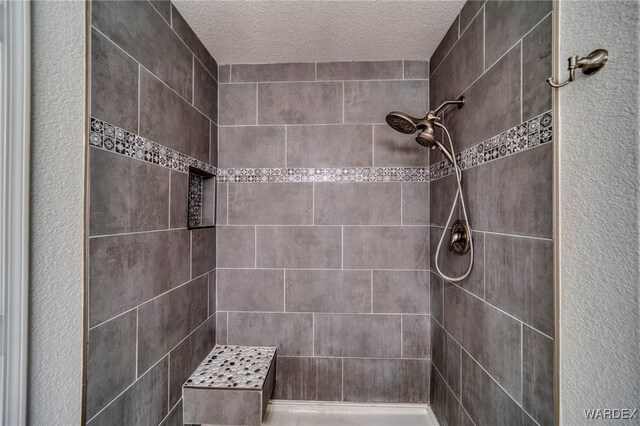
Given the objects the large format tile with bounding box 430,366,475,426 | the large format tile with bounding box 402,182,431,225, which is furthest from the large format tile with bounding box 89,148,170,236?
the large format tile with bounding box 430,366,475,426

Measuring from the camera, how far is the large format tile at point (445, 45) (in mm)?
1374

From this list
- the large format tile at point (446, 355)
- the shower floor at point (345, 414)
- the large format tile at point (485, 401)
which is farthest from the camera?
the shower floor at point (345, 414)

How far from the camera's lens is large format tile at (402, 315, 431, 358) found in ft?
5.64

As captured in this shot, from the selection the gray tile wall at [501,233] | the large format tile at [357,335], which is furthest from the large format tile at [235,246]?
the gray tile wall at [501,233]

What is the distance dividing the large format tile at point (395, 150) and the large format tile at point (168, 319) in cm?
135

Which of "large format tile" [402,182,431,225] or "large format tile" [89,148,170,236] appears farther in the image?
"large format tile" [402,182,431,225]

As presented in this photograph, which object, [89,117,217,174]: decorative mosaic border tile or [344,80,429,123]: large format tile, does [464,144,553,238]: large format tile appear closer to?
[344,80,429,123]: large format tile

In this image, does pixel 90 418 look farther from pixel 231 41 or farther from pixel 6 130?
pixel 231 41

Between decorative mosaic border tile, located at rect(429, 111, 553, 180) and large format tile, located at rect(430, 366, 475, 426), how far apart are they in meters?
1.21

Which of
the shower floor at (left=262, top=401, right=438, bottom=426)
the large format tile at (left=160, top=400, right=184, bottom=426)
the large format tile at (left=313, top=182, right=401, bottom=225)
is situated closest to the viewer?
the large format tile at (left=160, top=400, right=184, bottom=426)

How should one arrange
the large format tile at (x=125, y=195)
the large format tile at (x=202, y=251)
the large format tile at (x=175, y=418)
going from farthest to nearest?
1. the large format tile at (x=202, y=251)
2. the large format tile at (x=175, y=418)
3. the large format tile at (x=125, y=195)

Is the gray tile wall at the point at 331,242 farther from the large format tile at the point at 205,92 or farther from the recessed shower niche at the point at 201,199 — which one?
the large format tile at the point at 205,92

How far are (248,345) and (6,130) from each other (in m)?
1.58

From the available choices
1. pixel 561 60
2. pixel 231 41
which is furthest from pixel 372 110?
pixel 561 60
